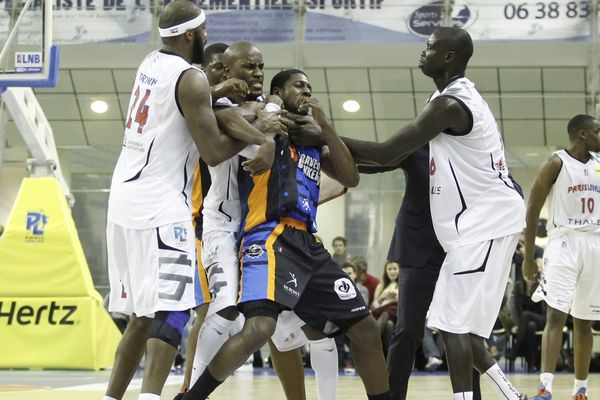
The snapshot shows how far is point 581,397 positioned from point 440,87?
3.26 meters

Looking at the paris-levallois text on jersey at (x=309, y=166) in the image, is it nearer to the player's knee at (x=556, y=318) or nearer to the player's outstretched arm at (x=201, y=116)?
the player's outstretched arm at (x=201, y=116)

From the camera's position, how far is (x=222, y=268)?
5.18 metres

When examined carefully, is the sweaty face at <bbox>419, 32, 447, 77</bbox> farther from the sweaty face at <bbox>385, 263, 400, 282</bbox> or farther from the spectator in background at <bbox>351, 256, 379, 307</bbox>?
the spectator in background at <bbox>351, 256, 379, 307</bbox>

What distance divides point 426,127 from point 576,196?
3162mm

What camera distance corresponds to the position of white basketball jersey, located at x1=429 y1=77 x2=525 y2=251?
5094 mm

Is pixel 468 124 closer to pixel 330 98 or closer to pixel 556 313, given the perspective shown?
pixel 556 313

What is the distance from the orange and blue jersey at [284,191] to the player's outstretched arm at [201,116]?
43cm

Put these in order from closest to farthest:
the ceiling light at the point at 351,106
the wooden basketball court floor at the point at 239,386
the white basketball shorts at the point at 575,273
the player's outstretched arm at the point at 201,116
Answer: the player's outstretched arm at the point at 201,116, the white basketball shorts at the point at 575,273, the wooden basketball court floor at the point at 239,386, the ceiling light at the point at 351,106

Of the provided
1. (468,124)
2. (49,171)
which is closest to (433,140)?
(468,124)

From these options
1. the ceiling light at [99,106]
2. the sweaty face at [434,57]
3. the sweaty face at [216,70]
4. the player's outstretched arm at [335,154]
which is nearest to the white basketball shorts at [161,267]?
the player's outstretched arm at [335,154]

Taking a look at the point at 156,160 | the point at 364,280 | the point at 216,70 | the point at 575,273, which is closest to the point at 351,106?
the point at 364,280

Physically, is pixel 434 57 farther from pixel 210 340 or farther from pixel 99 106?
pixel 99 106

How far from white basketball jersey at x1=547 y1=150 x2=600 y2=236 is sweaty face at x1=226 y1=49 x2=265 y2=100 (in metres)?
3.41

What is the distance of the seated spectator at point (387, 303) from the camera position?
→ 12969 millimetres
